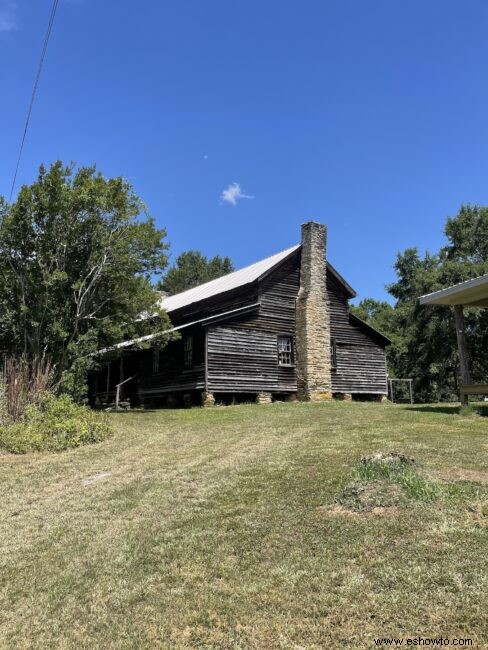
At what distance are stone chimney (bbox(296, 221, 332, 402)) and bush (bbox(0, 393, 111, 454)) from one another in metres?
13.1

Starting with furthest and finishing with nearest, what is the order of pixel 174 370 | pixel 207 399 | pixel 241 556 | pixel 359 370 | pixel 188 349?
pixel 359 370
pixel 174 370
pixel 188 349
pixel 207 399
pixel 241 556

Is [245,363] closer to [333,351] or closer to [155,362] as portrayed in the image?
[333,351]

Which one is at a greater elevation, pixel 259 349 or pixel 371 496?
pixel 259 349

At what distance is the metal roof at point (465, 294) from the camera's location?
15102 mm

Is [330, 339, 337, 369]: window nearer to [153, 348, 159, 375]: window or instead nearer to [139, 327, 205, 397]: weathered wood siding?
[139, 327, 205, 397]: weathered wood siding

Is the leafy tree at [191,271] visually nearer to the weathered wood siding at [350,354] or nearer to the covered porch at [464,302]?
the weathered wood siding at [350,354]

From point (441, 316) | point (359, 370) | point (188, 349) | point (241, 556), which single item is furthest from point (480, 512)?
point (441, 316)

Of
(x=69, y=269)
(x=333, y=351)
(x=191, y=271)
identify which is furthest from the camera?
(x=191, y=271)

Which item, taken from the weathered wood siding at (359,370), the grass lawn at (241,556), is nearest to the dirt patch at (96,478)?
the grass lawn at (241,556)

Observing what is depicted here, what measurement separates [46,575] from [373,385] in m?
26.0

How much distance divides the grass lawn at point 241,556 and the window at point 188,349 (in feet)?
51.4

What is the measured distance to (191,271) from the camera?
75.2 meters

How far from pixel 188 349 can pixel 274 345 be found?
416 centimetres

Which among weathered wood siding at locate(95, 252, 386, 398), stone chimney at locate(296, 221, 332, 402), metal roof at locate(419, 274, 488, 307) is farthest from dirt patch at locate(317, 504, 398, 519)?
stone chimney at locate(296, 221, 332, 402)
